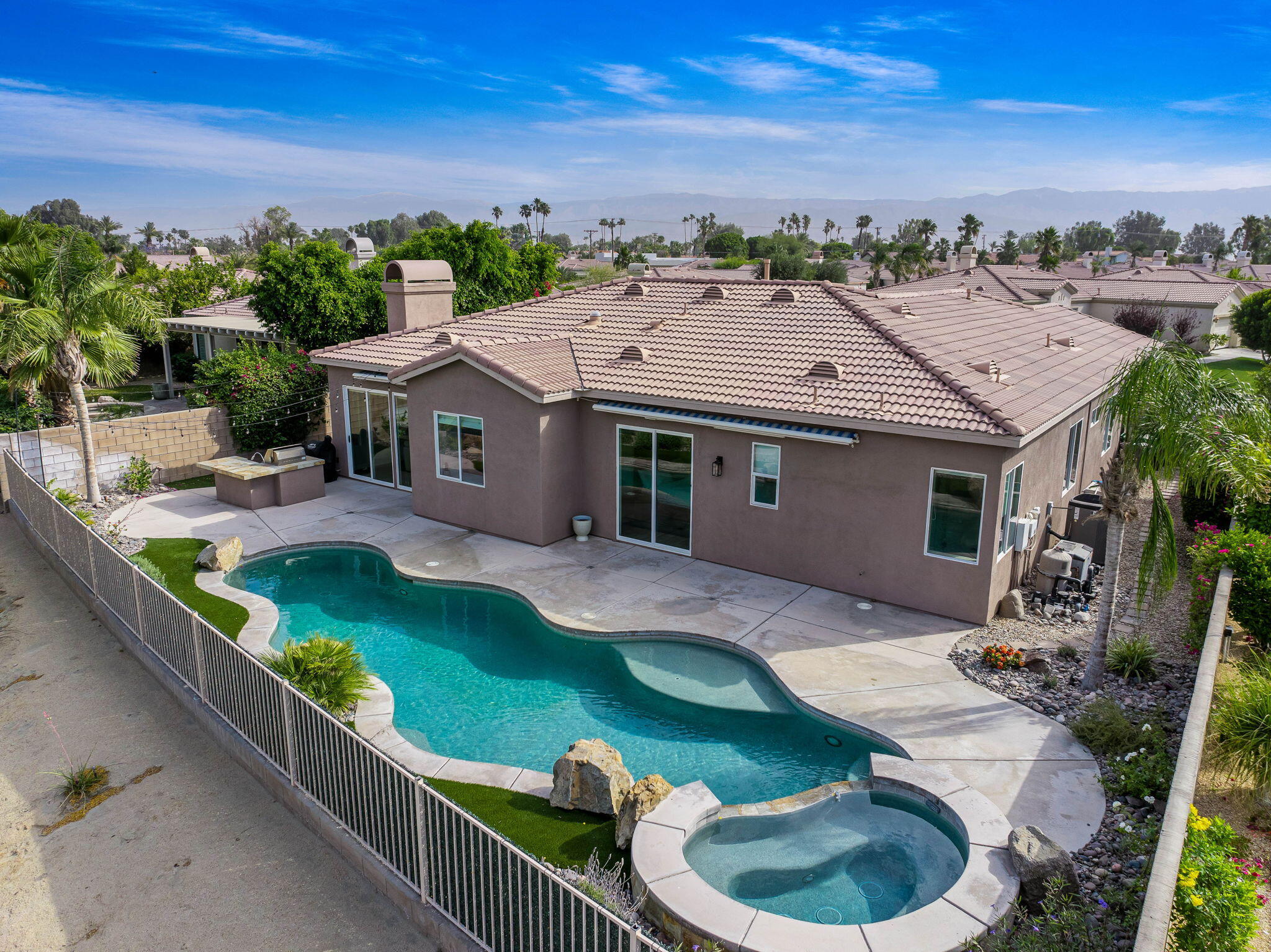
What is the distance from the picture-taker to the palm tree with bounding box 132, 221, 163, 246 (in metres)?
150

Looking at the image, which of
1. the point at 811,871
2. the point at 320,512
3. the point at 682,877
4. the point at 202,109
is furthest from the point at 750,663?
the point at 202,109

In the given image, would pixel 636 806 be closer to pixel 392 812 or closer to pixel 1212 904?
pixel 392 812

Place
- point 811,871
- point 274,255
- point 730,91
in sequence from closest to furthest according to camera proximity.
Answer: point 811,871
point 274,255
point 730,91

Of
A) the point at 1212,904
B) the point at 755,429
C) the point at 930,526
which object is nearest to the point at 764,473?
the point at 755,429

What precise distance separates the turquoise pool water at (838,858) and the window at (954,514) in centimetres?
583

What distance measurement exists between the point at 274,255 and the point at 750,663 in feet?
73.5

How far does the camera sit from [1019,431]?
12664 millimetres

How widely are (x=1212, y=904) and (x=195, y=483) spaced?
936 inches

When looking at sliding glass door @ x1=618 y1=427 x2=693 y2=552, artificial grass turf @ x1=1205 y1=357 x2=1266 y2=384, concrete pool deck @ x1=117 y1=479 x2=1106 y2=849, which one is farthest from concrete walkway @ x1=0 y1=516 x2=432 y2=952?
artificial grass turf @ x1=1205 y1=357 x2=1266 y2=384

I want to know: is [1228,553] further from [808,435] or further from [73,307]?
[73,307]

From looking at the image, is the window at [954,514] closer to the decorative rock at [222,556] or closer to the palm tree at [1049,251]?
the decorative rock at [222,556]

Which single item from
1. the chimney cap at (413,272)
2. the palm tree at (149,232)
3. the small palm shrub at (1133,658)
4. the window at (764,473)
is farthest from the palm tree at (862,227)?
the small palm shrub at (1133,658)

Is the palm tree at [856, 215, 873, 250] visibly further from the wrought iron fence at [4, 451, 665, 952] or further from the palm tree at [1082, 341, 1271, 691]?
the wrought iron fence at [4, 451, 665, 952]

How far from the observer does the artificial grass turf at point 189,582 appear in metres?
14.2
